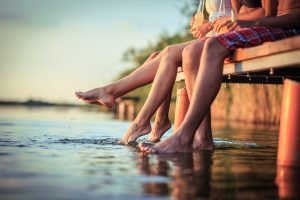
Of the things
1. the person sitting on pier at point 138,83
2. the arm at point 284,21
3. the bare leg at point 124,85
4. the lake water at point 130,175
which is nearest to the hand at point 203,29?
the person sitting on pier at point 138,83

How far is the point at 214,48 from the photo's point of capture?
319 cm

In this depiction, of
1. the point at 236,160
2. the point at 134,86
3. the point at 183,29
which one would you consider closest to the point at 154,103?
the point at 134,86

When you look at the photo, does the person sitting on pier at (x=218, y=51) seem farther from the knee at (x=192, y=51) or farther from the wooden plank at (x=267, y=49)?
the knee at (x=192, y=51)

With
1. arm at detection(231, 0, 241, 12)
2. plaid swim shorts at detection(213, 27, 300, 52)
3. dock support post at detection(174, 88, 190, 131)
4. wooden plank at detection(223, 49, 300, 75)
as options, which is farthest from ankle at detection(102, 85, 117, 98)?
plaid swim shorts at detection(213, 27, 300, 52)

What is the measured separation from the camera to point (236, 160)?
309 centimetres

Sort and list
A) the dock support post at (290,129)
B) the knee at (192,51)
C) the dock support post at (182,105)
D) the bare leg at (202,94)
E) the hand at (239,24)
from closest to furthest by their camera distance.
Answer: the dock support post at (290,129) < the bare leg at (202,94) < the hand at (239,24) < the knee at (192,51) < the dock support post at (182,105)

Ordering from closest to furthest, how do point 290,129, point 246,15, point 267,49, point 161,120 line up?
point 290,129
point 267,49
point 246,15
point 161,120

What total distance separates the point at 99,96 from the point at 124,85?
0.63ft

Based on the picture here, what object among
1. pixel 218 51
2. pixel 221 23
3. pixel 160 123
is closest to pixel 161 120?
pixel 160 123

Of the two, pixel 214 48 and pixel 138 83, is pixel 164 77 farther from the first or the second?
pixel 214 48

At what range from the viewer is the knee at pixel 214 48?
318 cm

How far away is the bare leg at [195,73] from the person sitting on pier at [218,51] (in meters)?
0.27

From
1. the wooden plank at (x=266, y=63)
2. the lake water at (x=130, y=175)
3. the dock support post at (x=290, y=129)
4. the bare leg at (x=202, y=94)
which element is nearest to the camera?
the lake water at (x=130, y=175)

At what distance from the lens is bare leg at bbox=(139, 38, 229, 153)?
124 inches
